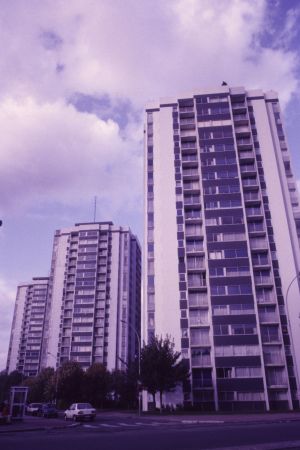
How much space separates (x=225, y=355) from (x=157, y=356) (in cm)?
1015

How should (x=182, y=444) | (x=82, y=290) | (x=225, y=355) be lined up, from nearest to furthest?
1. (x=182, y=444)
2. (x=225, y=355)
3. (x=82, y=290)

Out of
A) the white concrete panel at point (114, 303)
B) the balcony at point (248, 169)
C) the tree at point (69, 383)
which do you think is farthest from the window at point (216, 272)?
the white concrete panel at point (114, 303)

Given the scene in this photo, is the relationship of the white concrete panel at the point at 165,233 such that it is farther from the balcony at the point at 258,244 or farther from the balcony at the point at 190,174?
the balcony at the point at 258,244

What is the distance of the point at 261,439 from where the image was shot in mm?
14070

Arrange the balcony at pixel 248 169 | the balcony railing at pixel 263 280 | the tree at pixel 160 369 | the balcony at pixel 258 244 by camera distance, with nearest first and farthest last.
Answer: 1. the tree at pixel 160 369
2. the balcony railing at pixel 263 280
3. the balcony at pixel 258 244
4. the balcony at pixel 248 169

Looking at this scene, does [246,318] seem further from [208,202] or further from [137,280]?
[137,280]

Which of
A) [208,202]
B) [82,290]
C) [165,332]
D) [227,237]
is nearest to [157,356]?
[165,332]

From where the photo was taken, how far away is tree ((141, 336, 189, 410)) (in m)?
47.6

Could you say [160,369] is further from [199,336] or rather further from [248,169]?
[248,169]

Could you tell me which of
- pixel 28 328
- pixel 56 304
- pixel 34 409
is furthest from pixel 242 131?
pixel 28 328

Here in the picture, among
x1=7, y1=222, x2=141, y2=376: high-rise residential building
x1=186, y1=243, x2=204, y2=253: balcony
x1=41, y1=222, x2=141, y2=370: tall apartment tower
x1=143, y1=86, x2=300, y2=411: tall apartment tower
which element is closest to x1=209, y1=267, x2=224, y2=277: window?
x1=143, y1=86, x2=300, y2=411: tall apartment tower

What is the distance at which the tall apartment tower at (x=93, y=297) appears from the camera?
101 meters

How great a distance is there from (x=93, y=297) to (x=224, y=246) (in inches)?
2270

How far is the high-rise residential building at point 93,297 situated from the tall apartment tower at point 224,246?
4693cm
